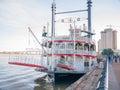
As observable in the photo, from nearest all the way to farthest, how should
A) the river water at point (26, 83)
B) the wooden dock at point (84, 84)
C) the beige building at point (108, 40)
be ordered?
the wooden dock at point (84, 84) → the river water at point (26, 83) → the beige building at point (108, 40)

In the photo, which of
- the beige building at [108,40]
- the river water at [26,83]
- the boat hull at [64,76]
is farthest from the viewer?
the beige building at [108,40]

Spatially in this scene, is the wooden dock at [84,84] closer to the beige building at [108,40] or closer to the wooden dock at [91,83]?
the wooden dock at [91,83]

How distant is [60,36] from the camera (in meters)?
25.1

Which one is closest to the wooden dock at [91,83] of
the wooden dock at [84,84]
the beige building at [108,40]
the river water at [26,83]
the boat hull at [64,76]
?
the wooden dock at [84,84]

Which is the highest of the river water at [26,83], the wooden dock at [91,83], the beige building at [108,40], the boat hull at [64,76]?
the beige building at [108,40]

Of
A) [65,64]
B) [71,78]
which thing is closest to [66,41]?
[65,64]

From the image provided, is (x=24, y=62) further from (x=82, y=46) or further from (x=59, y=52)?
(x=82, y=46)

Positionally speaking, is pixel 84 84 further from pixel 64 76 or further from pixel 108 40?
pixel 108 40

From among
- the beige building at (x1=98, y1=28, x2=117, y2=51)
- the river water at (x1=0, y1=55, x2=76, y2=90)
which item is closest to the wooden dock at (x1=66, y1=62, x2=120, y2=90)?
the river water at (x1=0, y1=55, x2=76, y2=90)

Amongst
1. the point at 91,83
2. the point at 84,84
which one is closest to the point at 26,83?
the point at 91,83

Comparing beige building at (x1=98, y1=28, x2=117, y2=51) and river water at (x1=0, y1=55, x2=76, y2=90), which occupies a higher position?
beige building at (x1=98, y1=28, x2=117, y2=51)

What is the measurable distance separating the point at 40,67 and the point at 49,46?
4386 mm

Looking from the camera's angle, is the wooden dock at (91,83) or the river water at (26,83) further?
the river water at (26,83)

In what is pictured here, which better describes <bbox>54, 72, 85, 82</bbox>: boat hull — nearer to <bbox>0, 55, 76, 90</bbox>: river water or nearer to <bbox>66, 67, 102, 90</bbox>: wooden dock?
<bbox>0, 55, 76, 90</bbox>: river water
